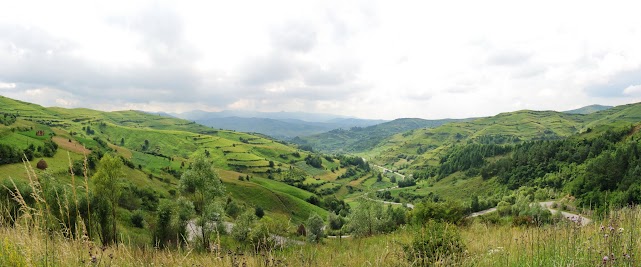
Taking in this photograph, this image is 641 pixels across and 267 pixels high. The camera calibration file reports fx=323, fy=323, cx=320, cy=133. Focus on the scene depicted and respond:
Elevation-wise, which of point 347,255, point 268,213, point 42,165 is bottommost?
point 268,213

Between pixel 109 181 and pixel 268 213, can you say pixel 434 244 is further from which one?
pixel 268 213

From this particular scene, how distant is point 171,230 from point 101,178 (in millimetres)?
12491

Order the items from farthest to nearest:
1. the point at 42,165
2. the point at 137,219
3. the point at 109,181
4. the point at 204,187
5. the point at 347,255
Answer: the point at 42,165
the point at 137,219
the point at 109,181
the point at 204,187
the point at 347,255

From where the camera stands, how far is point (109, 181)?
47.3m

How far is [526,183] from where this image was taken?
608 feet

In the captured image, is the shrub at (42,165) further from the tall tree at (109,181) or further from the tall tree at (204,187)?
the tall tree at (204,187)

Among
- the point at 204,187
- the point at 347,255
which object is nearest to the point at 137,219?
the point at 204,187

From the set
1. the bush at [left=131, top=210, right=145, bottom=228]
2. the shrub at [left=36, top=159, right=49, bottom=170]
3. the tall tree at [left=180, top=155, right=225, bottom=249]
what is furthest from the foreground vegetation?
the shrub at [left=36, top=159, right=49, bottom=170]

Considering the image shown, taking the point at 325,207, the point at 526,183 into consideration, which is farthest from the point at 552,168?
the point at 325,207

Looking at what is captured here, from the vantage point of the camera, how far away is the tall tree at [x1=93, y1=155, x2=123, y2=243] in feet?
153

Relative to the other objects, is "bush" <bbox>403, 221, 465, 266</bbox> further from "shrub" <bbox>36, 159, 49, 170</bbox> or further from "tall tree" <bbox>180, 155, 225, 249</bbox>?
"shrub" <bbox>36, 159, 49, 170</bbox>

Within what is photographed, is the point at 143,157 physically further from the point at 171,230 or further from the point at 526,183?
the point at 526,183

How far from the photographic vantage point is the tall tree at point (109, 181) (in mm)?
46625

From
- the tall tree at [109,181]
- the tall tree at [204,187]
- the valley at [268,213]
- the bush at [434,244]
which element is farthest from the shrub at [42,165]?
the bush at [434,244]
